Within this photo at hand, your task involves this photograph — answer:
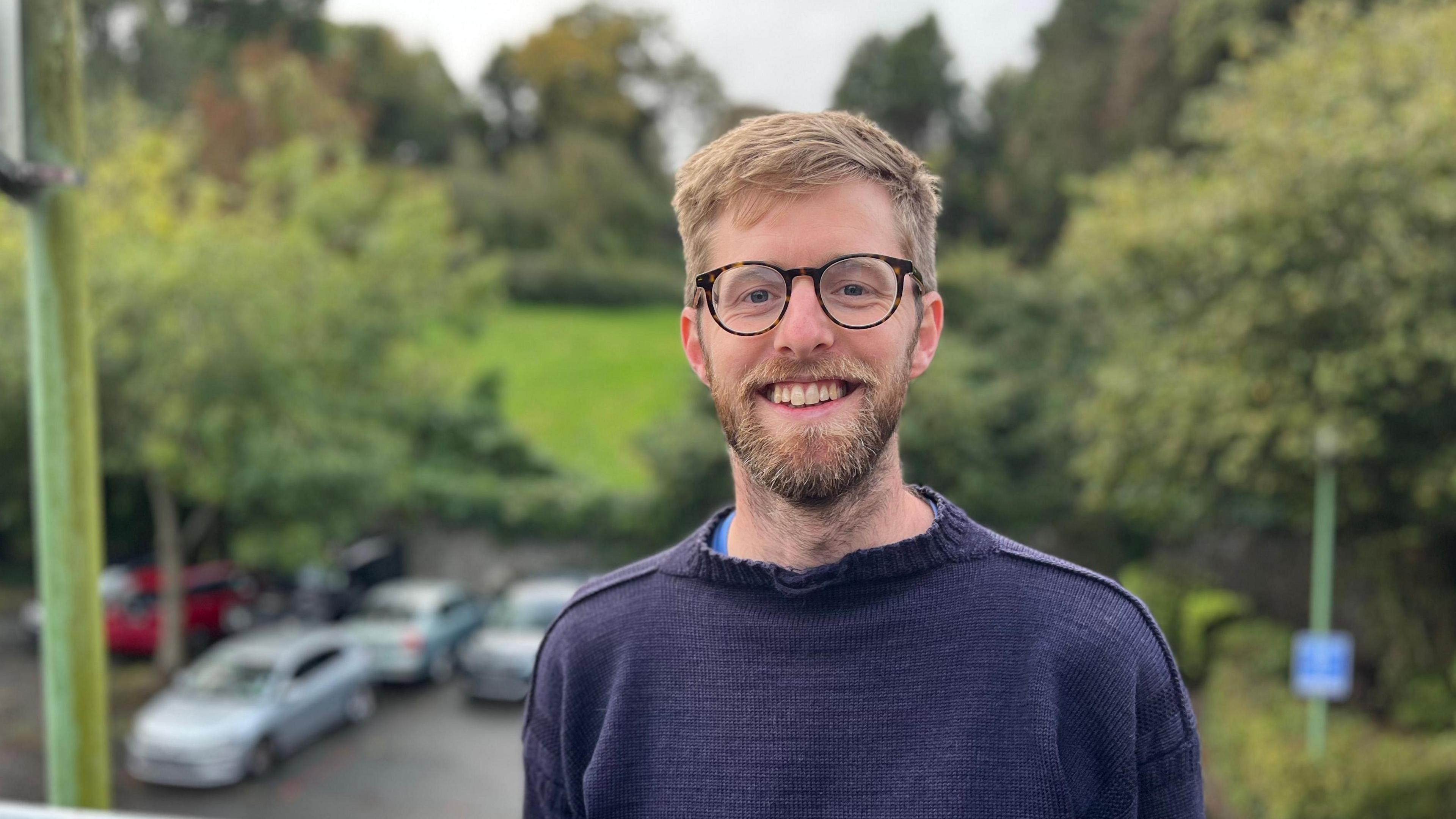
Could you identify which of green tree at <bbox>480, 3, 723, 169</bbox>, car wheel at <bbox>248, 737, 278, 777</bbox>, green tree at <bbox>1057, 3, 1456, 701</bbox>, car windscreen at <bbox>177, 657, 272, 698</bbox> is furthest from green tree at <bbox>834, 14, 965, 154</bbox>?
green tree at <bbox>480, 3, 723, 169</bbox>

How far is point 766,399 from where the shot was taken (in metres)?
1.67

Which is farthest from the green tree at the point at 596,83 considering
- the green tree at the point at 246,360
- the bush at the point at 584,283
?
the green tree at the point at 246,360

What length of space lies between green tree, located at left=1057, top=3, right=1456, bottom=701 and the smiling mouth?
921 centimetres

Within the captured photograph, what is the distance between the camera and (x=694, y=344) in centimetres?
184

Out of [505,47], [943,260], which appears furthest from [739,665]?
[505,47]

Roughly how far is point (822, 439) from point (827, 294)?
0.70 ft

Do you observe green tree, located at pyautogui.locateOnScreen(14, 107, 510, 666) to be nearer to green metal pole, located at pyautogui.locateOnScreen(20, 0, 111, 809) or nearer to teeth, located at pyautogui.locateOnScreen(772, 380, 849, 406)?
green metal pole, located at pyautogui.locateOnScreen(20, 0, 111, 809)

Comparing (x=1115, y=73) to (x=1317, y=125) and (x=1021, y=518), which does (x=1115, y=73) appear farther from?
(x=1317, y=125)

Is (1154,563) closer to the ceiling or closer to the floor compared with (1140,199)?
closer to the floor

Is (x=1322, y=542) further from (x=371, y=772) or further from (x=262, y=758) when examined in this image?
(x=262, y=758)

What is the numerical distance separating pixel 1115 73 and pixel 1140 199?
12.0m

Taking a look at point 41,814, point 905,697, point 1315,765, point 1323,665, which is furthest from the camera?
point 1323,665

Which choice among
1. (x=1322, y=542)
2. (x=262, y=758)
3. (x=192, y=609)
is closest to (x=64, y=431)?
(x=1322, y=542)

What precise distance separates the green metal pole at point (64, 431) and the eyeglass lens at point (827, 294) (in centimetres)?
198
